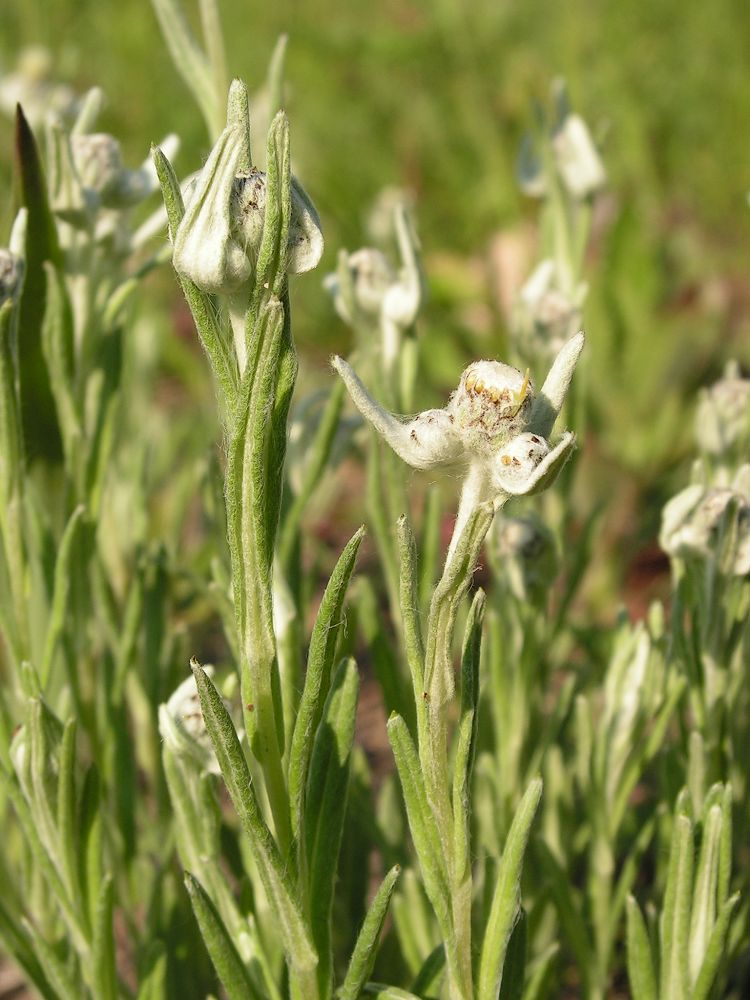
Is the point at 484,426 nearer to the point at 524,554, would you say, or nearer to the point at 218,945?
the point at 218,945

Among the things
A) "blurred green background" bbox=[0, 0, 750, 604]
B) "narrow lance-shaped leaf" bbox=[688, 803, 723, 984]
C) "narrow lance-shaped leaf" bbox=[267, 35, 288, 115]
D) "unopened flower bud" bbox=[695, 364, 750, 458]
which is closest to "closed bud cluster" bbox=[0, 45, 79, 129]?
"narrow lance-shaped leaf" bbox=[267, 35, 288, 115]

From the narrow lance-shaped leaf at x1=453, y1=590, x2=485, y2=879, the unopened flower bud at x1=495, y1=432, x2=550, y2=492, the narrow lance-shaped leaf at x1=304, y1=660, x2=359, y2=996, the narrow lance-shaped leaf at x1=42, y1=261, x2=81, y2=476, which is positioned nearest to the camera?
the unopened flower bud at x1=495, y1=432, x2=550, y2=492

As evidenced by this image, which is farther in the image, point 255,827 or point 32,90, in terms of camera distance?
point 32,90

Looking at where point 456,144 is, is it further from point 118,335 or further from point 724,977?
point 724,977

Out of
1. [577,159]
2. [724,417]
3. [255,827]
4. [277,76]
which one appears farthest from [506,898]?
[577,159]

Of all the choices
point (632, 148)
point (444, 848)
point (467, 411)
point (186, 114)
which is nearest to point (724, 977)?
point (444, 848)

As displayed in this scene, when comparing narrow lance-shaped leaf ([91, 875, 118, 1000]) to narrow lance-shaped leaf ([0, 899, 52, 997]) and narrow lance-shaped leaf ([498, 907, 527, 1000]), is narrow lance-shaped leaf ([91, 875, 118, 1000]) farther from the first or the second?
narrow lance-shaped leaf ([498, 907, 527, 1000])
